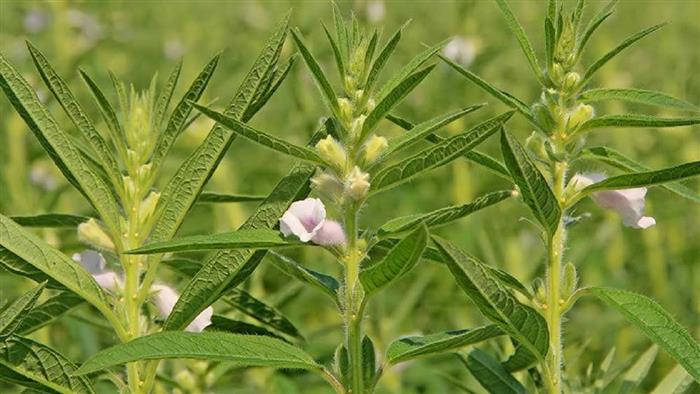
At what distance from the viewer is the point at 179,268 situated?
147 centimetres

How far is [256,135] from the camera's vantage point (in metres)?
1.11

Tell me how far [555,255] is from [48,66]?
1.90ft

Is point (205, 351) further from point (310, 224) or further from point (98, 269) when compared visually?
point (98, 269)

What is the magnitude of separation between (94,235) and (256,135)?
1.14ft

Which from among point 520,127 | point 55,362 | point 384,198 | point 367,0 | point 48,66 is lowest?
point 55,362

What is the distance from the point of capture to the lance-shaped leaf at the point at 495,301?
1.03 meters

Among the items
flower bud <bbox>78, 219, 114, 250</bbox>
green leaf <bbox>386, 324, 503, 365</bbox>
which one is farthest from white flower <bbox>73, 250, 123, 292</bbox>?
green leaf <bbox>386, 324, 503, 365</bbox>

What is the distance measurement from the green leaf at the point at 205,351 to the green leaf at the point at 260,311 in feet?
0.86

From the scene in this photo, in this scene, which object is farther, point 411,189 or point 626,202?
point 411,189

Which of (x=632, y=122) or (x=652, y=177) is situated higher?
(x=632, y=122)

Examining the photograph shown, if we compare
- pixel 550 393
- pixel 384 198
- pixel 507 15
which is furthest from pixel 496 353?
pixel 384 198

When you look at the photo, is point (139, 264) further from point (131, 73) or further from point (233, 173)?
point (131, 73)

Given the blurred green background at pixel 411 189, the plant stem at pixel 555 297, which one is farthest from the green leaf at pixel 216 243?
the blurred green background at pixel 411 189

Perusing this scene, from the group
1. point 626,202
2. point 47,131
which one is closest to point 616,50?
point 626,202
